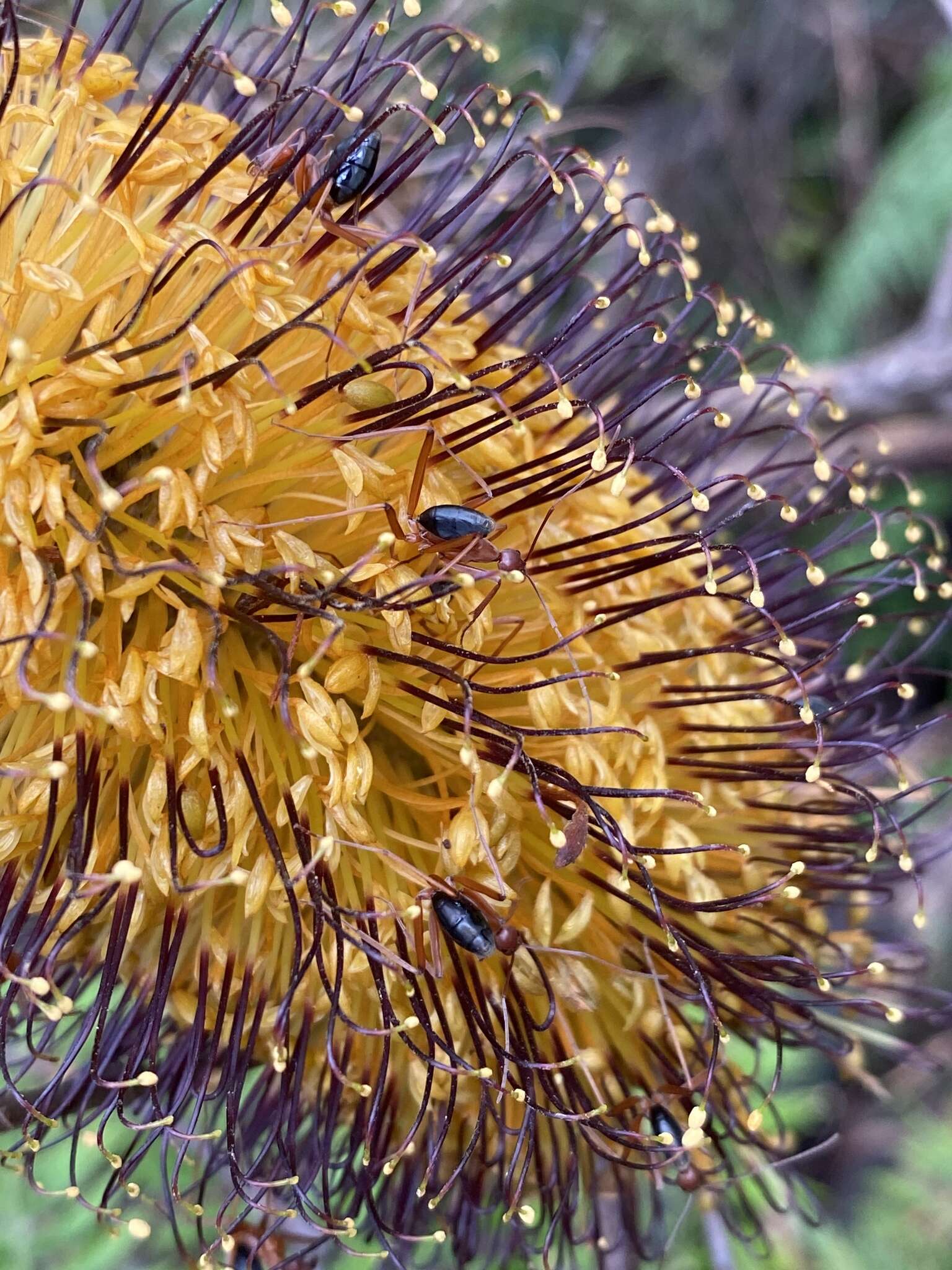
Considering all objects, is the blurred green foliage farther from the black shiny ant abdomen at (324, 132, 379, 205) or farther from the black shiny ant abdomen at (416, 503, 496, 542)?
the black shiny ant abdomen at (416, 503, 496, 542)

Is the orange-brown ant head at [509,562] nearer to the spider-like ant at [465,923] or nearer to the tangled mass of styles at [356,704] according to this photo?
the tangled mass of styles at [356,704]

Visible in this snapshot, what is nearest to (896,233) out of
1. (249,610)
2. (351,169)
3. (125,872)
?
(351,169)

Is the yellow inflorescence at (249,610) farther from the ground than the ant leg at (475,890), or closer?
farther from the ground

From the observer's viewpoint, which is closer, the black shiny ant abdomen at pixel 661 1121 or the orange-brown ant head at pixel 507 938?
the orange-brown ant head at pixel 507 938

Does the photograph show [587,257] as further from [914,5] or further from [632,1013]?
[914,5]

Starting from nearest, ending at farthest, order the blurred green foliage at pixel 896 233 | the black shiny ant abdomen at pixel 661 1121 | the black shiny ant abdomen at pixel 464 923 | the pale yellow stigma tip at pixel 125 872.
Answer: the pale yellow stigma tip at pixel 125 872 < the black shiny ant abdomen at pixel 464 923 < the black shiny ant abdomen at pixel 661 1121 < the blurred green foliage at pixel 896 233

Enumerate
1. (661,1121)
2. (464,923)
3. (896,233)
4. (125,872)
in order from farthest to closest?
(896,233) < (661,1121) < (464,923) < (125,872)

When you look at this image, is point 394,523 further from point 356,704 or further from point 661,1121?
point 661,1121

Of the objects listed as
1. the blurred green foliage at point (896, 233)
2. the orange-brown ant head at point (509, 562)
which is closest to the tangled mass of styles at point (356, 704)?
the orange-brown ant head at point (509, 562)
